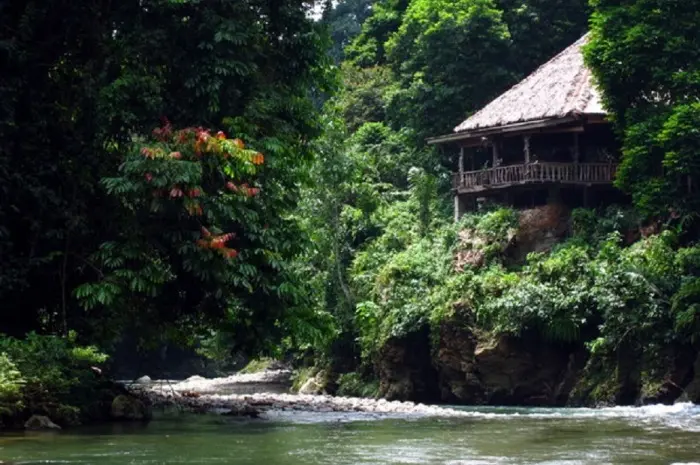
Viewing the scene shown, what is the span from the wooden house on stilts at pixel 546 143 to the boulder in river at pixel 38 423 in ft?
59.7

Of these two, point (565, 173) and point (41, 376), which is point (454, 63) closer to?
point (565, 173)

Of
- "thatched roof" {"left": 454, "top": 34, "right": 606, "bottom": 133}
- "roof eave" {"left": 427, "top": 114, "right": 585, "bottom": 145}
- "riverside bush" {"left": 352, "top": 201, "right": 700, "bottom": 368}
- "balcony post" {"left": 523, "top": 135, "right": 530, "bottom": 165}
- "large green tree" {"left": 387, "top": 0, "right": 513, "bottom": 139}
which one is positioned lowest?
"riverside bush" {"left": 352, "top": 201, "right": 700, "bottom": 368}

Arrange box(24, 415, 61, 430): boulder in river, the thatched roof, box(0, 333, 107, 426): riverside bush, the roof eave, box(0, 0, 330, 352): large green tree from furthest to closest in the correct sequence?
the thatched roof → the roof eave → box(0, 0, 330, 352): large green tree → box(24, 415, 61, 430): boulder in river → box(0, 333, 107, 426): riverside bush

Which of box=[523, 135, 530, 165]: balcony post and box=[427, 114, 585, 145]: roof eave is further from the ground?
box=[427, 114, 585, 145]: roof eave

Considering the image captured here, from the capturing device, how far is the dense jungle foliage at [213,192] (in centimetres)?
1598

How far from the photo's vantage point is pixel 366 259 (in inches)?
1320

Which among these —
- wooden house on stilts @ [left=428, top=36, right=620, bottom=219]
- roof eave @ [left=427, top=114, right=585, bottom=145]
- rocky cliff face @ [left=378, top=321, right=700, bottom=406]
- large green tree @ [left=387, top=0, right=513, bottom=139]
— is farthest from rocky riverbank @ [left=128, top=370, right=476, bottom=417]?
large green tree @ [left=387, top=0, right=513, bottom=139]

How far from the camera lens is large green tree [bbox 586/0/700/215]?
2639 centimetres

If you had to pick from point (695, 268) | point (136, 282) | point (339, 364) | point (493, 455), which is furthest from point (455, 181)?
point (493, 455)

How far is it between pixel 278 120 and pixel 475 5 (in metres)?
20.7

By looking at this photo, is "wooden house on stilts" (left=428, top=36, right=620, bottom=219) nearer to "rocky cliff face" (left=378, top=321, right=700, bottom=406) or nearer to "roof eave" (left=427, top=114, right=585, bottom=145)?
"roof eave" (left=427, top=114, right=585, bottom=145)

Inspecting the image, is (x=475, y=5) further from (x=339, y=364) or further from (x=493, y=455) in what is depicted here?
(x=493, y=455)

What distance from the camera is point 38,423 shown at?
15305 millimetres

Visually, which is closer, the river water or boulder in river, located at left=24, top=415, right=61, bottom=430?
the river water
